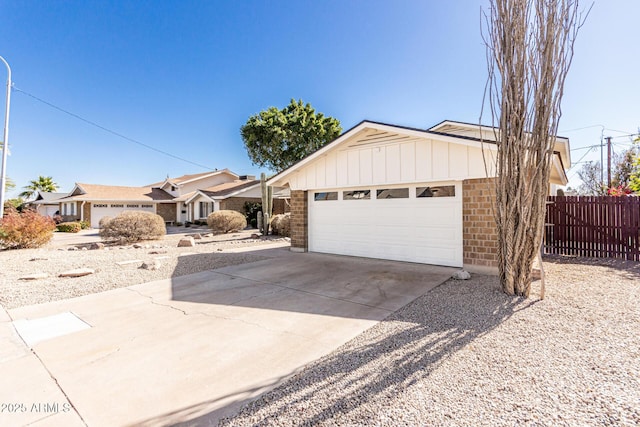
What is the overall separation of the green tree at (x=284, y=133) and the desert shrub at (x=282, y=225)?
436 inches

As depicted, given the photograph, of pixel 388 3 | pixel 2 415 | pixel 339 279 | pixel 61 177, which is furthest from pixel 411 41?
pixel 61 177

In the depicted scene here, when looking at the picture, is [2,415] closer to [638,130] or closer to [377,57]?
[377,57]

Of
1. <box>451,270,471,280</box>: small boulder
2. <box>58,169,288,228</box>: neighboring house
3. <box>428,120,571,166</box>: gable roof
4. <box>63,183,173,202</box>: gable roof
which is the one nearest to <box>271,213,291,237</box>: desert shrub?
<box>58,169,288,228</box>: neighboring house

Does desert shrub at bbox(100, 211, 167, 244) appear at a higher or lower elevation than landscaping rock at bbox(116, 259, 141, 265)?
higher

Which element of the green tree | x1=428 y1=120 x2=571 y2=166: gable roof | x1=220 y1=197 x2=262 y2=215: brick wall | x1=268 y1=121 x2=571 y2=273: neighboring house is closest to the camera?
x1=268 y1=121 x2=571 y2=273: neighboring house

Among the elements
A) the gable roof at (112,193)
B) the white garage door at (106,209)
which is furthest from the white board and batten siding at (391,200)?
the white garage door at (106,209)

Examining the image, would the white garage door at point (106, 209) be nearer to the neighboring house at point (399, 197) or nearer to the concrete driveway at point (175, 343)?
the neighboring house at point (399, 197)

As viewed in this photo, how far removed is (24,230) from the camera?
11.0 meters

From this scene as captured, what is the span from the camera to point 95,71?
50.4 feet

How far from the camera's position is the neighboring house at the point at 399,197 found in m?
7.00

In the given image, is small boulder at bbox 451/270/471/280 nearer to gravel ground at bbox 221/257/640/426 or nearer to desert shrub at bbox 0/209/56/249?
gravel ground at bbox 221/257/640/426

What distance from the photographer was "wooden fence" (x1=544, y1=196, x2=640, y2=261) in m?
8.30

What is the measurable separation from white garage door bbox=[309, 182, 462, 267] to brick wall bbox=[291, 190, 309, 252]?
0.71 feet

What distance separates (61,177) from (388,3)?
46428 mm
